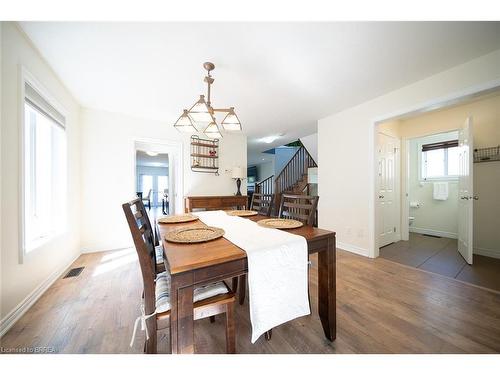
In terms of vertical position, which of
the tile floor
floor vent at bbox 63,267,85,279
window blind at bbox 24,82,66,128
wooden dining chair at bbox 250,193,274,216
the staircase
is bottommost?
floor vent at bbox 63,267,85,279

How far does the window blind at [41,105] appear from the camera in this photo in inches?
65.7

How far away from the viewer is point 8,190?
1.42m

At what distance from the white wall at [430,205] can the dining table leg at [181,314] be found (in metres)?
5.17

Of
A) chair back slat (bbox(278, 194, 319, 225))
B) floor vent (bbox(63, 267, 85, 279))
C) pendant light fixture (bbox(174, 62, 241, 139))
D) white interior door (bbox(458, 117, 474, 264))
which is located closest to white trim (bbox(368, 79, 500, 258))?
white interior door (bbox(458, 117, 474, 264))

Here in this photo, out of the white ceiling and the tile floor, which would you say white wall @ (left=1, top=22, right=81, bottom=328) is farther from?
the tile floor

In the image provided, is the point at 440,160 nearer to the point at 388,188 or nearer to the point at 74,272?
the point at 388,188

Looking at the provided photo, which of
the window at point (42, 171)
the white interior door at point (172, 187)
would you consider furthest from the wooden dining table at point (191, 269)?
the white interior door at point (172, 187)

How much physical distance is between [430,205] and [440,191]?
0.38 meters

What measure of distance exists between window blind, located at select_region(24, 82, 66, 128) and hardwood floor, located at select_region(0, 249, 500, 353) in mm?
1888

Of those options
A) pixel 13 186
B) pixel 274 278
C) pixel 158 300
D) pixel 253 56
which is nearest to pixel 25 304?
pixel 13 186

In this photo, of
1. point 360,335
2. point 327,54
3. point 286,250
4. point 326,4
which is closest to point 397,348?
point 360,335

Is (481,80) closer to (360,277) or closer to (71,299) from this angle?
(360,277)

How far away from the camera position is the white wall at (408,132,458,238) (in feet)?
12.3

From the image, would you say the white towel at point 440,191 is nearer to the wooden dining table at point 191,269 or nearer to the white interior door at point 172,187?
the wooden dining table at point 191,269
